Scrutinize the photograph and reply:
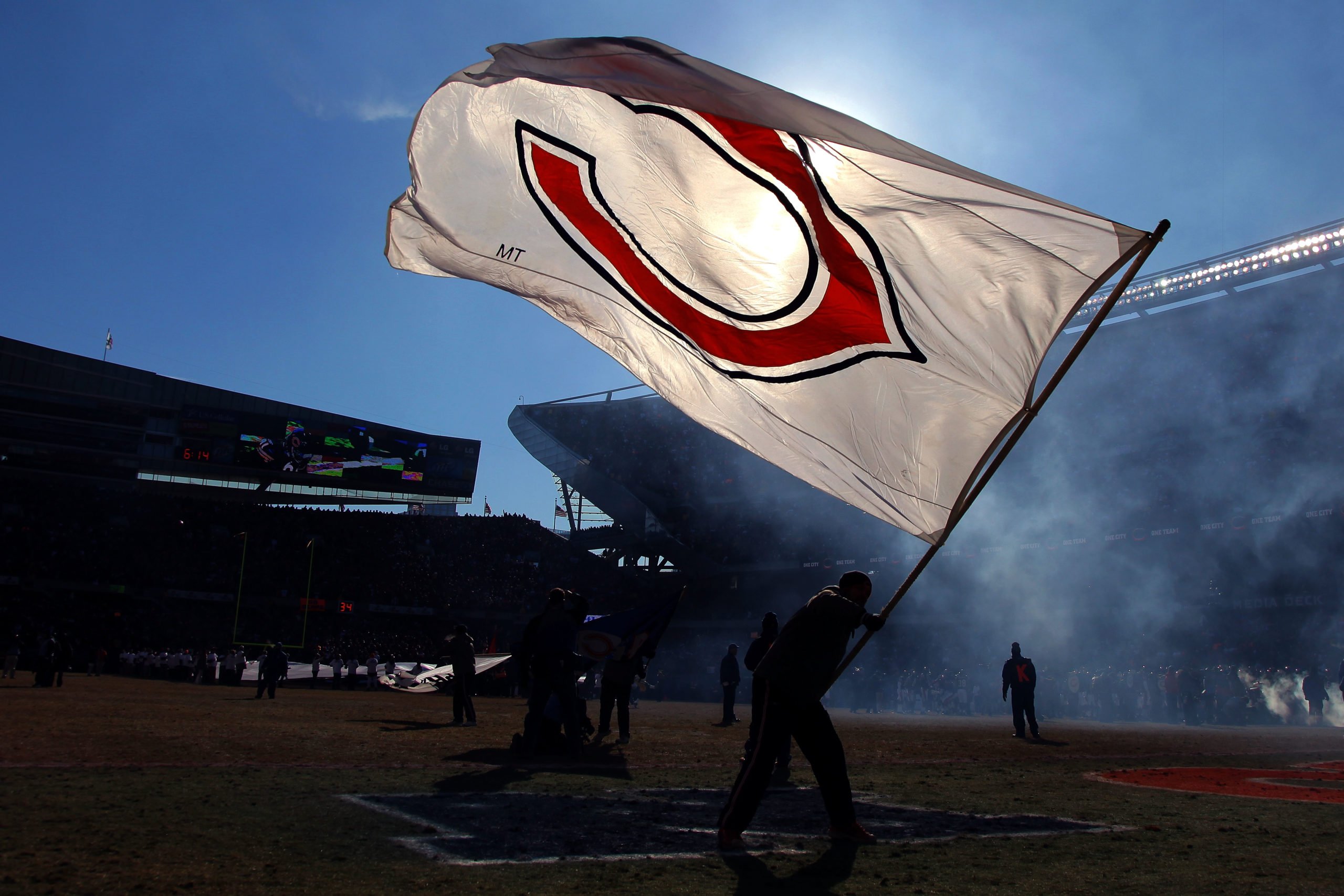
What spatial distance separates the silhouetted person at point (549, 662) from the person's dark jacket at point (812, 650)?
4254mm

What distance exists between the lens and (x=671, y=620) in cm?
4169

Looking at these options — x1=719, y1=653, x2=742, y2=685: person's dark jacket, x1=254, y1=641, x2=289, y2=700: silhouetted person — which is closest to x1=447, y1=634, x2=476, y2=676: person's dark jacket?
x1=719, y1=653, x2=742, y2=685: person's dark jacket

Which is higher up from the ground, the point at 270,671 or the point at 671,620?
the point at 671,620

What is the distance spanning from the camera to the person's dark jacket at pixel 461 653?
13008mm

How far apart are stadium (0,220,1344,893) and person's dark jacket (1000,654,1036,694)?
1211mm

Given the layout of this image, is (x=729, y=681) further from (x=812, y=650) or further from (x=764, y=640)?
(x=812, y=650)

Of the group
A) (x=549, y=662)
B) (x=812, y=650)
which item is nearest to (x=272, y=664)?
(x=549, y=662)

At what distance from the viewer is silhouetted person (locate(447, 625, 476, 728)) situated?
13.0 meters

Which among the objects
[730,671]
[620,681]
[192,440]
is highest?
[192,440]

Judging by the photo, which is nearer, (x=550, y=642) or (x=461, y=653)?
(x=550, y=642)

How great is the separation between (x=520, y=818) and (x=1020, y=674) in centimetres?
1231

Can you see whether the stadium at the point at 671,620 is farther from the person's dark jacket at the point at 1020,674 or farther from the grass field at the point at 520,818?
the person's dark jacket at the point at 1020,674

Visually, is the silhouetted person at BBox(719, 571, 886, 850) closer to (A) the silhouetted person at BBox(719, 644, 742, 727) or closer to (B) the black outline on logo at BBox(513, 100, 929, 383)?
(B) the black outline on logo at BBox(513, 100, 929, 383)

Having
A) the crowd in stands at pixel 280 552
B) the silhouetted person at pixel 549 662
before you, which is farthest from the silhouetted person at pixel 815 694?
the crowd in stands at pixel 280 552
